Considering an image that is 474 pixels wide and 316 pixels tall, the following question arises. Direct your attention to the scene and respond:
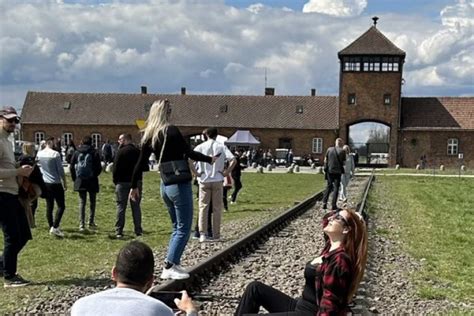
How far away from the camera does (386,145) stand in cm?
6200

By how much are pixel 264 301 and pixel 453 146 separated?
56729 mm

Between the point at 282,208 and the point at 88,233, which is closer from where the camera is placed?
the point at 88,233

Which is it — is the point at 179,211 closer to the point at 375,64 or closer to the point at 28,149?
the point at 28,149

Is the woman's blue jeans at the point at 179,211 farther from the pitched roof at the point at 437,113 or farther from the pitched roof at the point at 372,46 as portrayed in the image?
the pitched roof at the point at 437,113

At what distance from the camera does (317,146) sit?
204ft

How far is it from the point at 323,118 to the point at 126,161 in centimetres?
5264

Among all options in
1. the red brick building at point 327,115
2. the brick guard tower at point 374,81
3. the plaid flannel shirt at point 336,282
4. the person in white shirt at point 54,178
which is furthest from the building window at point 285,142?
the plaid flannel shirt at point 336,282

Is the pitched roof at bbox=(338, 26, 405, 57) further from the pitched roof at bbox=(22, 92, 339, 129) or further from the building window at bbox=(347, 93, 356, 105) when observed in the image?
the pitched roof at bbox=(22, 92, 339, 129)

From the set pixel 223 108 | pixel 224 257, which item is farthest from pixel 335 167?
pixel 223 108

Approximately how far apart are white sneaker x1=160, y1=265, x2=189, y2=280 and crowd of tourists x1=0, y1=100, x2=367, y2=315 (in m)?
0.01

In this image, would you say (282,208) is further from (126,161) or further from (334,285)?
(334,285)

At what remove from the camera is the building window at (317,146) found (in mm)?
61891

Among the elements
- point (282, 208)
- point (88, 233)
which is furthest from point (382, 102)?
point (88, 233)

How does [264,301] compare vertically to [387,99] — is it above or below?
below
